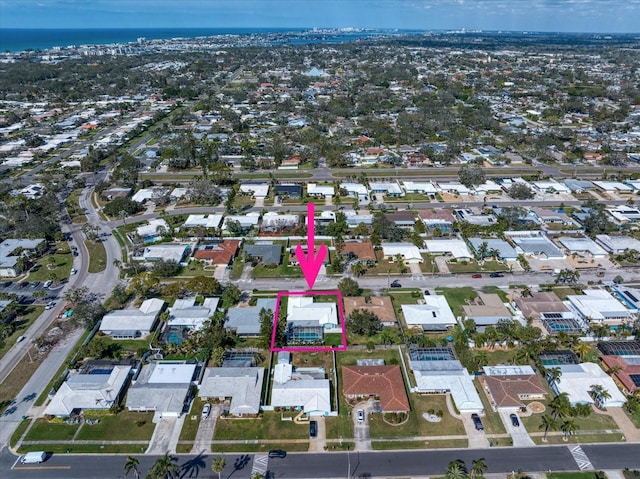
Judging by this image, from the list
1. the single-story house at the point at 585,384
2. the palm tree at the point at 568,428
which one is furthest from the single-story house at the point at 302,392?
the single-story house at the point at 585,384

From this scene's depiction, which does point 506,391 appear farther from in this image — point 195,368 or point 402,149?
point 402,149

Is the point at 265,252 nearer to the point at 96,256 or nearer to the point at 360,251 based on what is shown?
the point at 360,251

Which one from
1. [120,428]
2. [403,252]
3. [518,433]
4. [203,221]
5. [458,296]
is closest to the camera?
[518,433]

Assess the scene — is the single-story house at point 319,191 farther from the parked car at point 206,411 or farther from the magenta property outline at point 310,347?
the parked car at point 206,411

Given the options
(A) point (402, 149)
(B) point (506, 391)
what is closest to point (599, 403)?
(B) point (506, 391)

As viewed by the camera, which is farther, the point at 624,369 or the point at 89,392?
the point at 624,369

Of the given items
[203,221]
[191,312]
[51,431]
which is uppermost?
[203,221]

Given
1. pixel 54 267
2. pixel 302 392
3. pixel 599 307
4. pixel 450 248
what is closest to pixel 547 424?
pixel 302 392
